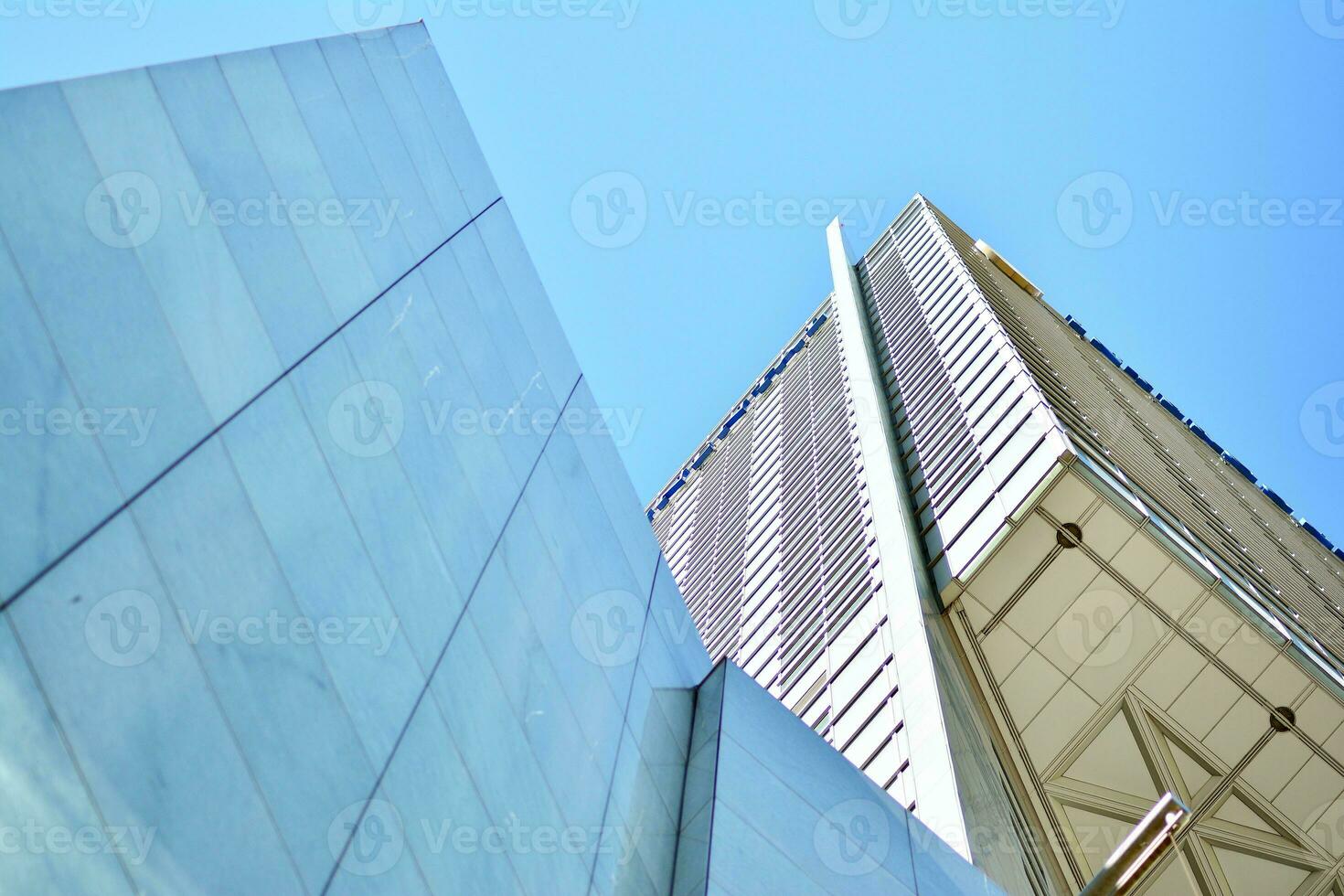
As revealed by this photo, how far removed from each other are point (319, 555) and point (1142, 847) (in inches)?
204

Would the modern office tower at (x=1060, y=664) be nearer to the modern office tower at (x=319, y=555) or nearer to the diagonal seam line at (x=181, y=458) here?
the modern office tower at (x=319, y=555)

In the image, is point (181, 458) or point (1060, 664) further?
point (1060, 664)

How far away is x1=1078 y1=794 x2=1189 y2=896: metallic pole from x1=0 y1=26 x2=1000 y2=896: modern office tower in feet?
13.2

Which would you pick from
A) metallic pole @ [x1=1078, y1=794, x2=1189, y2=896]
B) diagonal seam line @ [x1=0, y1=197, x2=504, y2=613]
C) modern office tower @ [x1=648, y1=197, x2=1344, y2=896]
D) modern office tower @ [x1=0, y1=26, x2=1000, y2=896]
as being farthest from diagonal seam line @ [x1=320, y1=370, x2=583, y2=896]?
modern office tower @ [x1=648, y1=197, x2=1344, y2=896]

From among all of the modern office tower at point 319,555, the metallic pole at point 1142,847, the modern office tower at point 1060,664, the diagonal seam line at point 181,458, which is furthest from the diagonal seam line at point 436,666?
the modern office tower at point 1060,664

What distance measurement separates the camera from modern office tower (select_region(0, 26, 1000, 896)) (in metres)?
5.14

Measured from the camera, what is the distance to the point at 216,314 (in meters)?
6.90

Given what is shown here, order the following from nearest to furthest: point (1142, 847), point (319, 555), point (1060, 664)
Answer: point (1142, 847) < point (319, 555) < point (1060, 664)

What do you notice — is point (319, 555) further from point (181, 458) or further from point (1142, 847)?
point (1142, 847)

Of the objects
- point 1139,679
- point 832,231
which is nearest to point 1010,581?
point 1139,679

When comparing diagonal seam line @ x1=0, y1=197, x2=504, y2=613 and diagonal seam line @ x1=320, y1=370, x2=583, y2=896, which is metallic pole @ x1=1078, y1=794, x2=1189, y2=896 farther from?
diagonal seam line @ x1=0, y1=197, x2=504, y2=613

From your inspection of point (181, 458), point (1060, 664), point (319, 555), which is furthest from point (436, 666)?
point (1060, 664)

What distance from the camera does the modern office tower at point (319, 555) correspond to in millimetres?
5145

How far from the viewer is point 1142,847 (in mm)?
6629
